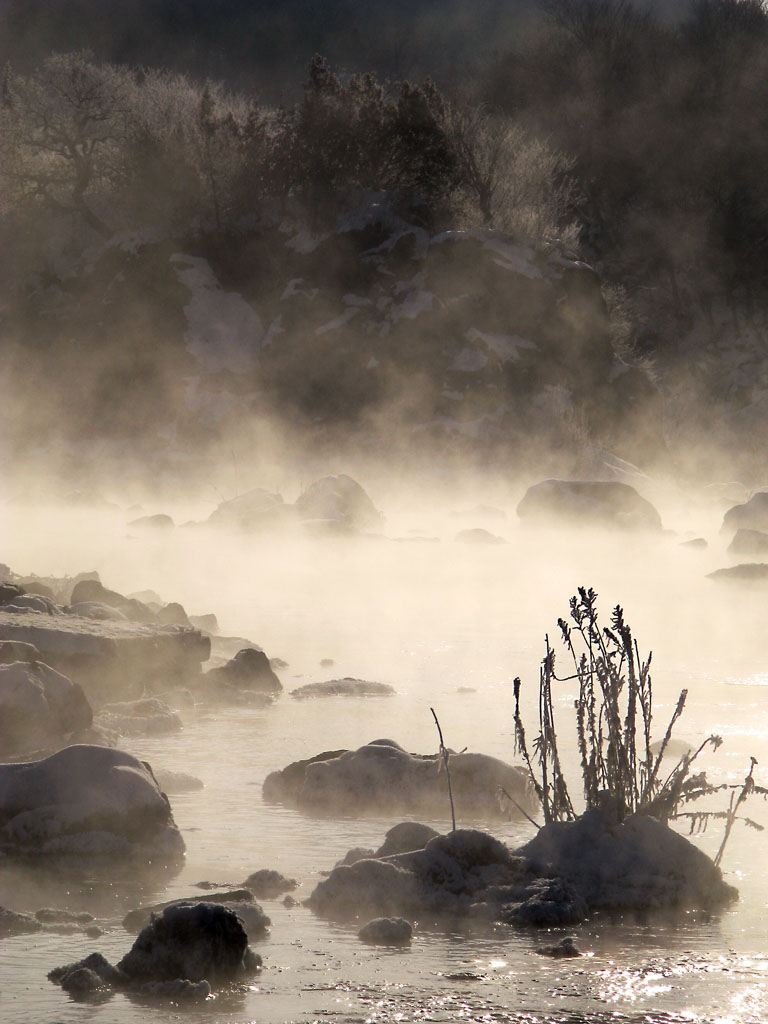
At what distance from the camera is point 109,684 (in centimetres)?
727

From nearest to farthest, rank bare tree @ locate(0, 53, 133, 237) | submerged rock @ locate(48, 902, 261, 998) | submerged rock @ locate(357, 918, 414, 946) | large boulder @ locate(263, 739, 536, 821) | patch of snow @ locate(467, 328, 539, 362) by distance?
submerged rock @ locate(48, 902, 261, 998) → submerged rock @ locate(357, 918, 414, 946) → large boulder @ locate(263, 739, 536, 821) → patch of snow @ locate(467, 328, 539, 362) → bare tree @ locate(0, 53, 133, 237)

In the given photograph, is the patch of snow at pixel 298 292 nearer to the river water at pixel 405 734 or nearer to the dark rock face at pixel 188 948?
the river water at pixel 405 734

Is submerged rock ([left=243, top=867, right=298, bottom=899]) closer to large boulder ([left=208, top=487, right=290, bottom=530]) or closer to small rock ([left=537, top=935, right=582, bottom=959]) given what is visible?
small rock ([left=537, top=935, right=582, bottom=959])

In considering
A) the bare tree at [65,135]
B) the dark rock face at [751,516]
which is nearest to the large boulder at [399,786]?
the dark rock face at [751,516]

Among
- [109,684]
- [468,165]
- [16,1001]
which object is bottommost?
[16,1001]

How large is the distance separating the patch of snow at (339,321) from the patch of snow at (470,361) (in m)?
2.60

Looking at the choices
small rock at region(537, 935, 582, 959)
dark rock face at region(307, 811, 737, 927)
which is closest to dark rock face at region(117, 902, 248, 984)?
dark rock face at region(307, 811, 737, 927)

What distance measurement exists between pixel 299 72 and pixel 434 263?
2925 cm

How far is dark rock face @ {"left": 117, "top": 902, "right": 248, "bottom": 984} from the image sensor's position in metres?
3.22

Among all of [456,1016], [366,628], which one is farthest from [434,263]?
[456,1016]

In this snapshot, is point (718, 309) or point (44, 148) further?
point (718, 309)

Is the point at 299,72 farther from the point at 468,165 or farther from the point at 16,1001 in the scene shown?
the point at 16,1001

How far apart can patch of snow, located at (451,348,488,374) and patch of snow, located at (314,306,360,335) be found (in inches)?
102

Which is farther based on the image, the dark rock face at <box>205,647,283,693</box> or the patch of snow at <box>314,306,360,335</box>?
the patch of snow at <box>314,306,360,335</box>
